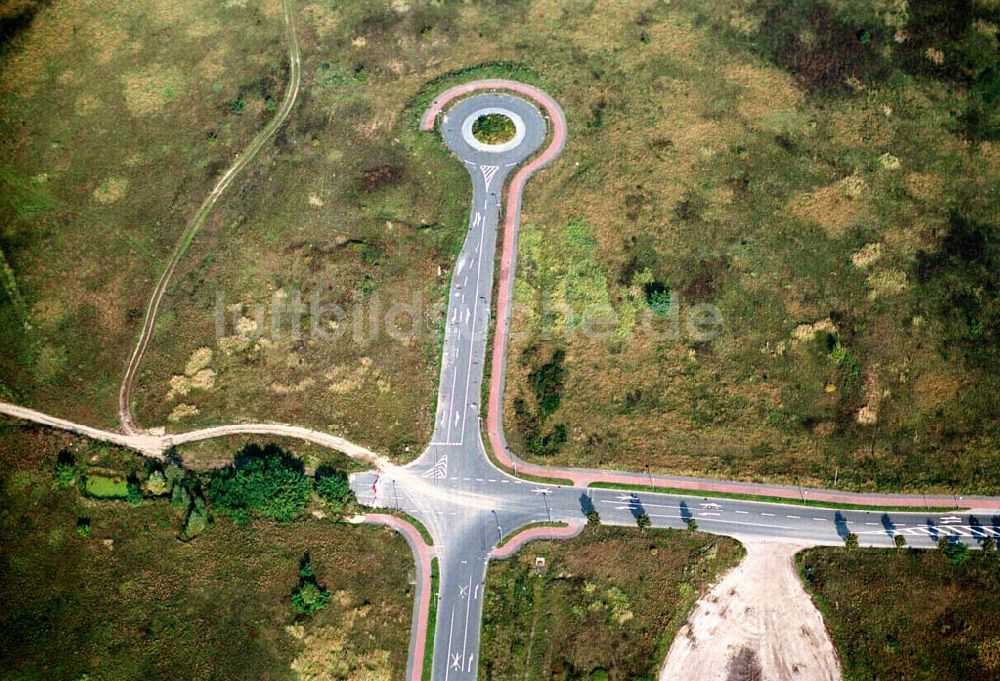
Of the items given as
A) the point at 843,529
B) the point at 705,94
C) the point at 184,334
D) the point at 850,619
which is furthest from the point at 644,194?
the point at 184,334

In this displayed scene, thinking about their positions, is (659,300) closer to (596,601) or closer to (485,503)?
(485,503)

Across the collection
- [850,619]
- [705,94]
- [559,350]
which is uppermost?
[705,94]

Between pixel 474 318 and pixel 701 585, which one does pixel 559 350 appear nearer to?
pixel 474 318

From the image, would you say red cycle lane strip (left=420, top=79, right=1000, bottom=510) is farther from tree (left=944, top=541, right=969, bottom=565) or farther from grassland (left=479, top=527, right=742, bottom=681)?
grassland (left=479, top=527, right=742, bottom=681)

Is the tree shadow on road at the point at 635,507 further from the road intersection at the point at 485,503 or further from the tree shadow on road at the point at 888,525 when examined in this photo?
the tree shadow on road at the point at 888,525

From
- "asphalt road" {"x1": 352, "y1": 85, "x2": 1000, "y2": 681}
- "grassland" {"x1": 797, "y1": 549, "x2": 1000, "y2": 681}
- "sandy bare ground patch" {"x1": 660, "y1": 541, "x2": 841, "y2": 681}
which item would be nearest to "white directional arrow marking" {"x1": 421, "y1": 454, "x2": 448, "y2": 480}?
"asphalt road" {"x1": 352, "y1": 85, "x2": 1000, "y2": 681}
